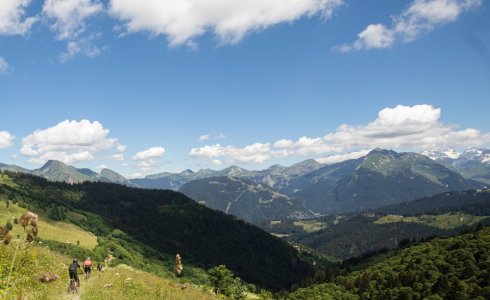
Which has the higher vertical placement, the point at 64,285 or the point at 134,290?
the point at 64,285

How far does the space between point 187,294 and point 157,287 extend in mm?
2248

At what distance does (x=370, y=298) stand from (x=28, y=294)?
198137mm

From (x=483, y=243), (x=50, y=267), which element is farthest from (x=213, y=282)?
(x=483, y=243)

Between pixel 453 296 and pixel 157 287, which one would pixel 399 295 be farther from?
pixel 157 287

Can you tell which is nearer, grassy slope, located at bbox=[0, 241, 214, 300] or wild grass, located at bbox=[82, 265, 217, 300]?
grassy slope, located at bbox=[0, 241, 214, 300]

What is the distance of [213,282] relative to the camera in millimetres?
126750

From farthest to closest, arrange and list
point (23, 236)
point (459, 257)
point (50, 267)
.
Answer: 1. point (459, 257)
2. point (50, 267)
3. point (23, 236)

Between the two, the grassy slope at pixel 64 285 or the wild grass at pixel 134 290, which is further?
the wild grass at pixel 134 290

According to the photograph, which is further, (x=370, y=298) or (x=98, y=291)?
(x=370, y=298)

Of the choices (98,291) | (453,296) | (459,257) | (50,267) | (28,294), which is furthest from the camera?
(459,257)

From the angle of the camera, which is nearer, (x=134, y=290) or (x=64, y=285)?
(x=134, y=290)

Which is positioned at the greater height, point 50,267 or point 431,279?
point 50,267

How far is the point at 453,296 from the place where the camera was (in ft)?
540

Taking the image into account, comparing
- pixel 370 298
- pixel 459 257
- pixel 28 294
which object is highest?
pixel 28 294
